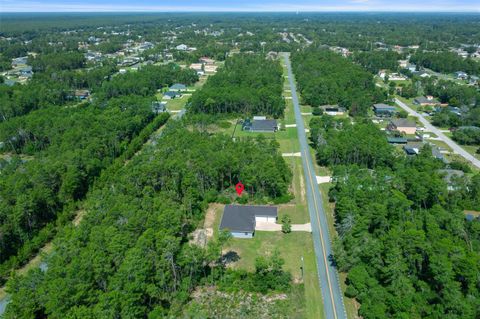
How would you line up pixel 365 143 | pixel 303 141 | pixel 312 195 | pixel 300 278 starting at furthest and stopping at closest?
1. pixel 303 141
2. pixel 365 143
3. pixel 312 195
4. pixel 300 278

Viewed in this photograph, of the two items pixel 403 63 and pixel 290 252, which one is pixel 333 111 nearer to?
pixel 290 252

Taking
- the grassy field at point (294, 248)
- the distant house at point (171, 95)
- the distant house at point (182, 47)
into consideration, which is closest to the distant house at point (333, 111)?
the grassy field at point (294, 248)

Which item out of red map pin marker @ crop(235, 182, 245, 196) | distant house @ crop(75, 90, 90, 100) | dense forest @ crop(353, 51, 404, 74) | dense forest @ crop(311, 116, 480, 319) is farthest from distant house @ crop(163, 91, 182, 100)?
dense forest @ crop(353, 51, 404, 74)

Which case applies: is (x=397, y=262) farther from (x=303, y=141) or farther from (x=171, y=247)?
(x=303, y=141)

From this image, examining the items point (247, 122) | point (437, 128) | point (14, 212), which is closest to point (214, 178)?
point (14, 212)

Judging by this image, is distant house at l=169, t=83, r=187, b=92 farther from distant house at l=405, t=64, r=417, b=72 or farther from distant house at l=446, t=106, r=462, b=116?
distant house at l=405, t=64, r=417, b=72

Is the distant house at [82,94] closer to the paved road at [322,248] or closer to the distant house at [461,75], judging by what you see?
the paved road at [322,248]
